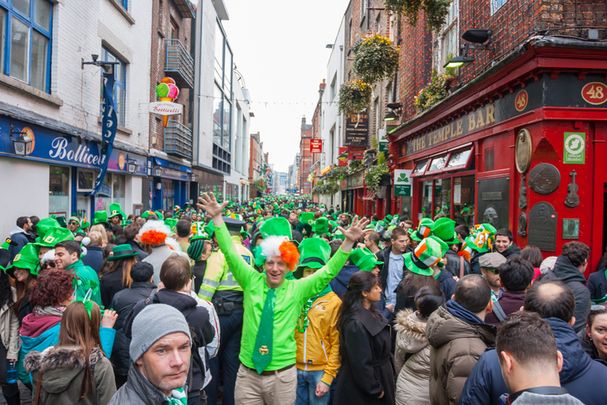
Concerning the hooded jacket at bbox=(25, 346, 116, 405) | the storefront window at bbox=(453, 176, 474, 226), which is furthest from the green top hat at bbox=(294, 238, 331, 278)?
the storefront window at bbox=(453, 176, 474, 226)

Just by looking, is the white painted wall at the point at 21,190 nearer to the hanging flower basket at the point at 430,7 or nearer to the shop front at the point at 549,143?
the hanging flower basket at the point at 430,7

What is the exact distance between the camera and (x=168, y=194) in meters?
26.0

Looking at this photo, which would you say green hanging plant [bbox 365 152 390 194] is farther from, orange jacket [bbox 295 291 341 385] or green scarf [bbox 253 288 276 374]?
green scarf [bbox 253 288 276 374]

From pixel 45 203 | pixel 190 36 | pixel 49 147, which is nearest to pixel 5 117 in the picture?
pixel 49 147

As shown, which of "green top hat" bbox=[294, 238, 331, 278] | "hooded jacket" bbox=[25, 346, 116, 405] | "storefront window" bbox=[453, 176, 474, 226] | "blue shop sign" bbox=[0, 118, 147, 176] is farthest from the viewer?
"storefront window" bbox=[453, 176, 474, 226]

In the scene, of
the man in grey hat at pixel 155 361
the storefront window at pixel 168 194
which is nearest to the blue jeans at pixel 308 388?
the man in grey hat at pixel 155 361

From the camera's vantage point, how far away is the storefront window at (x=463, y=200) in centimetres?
1180

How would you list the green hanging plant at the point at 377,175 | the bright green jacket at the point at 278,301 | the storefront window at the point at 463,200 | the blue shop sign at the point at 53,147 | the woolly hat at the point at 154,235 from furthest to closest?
the green hanging plant at the point at 377,175, the storefront window at the point at 463,200, the blue shop sign at the point at 53,147, the woolly hat at the point at 154,235, the bright green jacket at the point at 278,301

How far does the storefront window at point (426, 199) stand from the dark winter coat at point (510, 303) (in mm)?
11514

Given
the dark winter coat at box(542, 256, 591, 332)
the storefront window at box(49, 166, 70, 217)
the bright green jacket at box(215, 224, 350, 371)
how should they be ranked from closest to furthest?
the bright green jacket at box(215, 224, 350, 371), the dark winter coat at box(542, 256, 591, 332), the storefront window at box(49, 166, 70, 217)

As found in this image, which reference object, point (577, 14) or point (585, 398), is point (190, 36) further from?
point (585, 398)

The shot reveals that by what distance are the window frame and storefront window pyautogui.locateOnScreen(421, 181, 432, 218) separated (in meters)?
11.2

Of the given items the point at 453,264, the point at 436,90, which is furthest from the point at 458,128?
the point at 453,264

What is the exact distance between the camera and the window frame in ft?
32.4
